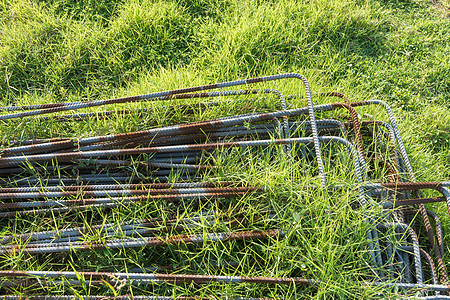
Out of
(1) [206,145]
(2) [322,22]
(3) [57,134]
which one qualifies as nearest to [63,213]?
(3) [57,134]

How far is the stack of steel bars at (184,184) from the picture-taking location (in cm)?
221

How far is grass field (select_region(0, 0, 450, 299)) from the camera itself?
2281 millimetres

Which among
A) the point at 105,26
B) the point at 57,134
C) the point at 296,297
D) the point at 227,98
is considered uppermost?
the point at 105,26

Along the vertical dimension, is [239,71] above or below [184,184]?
above

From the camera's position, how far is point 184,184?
2.46 metres

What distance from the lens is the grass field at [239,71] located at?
2.28 m

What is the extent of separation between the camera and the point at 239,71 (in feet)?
11.9

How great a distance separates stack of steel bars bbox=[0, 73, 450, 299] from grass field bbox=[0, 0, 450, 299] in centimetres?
9

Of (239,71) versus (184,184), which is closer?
(184,184)

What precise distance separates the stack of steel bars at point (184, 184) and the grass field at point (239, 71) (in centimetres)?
9

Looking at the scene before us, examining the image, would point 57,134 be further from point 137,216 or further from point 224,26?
point 224,26

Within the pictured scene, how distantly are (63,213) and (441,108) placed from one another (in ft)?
12.7

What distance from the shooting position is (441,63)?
3.83 m

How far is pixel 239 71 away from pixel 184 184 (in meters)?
1.70
